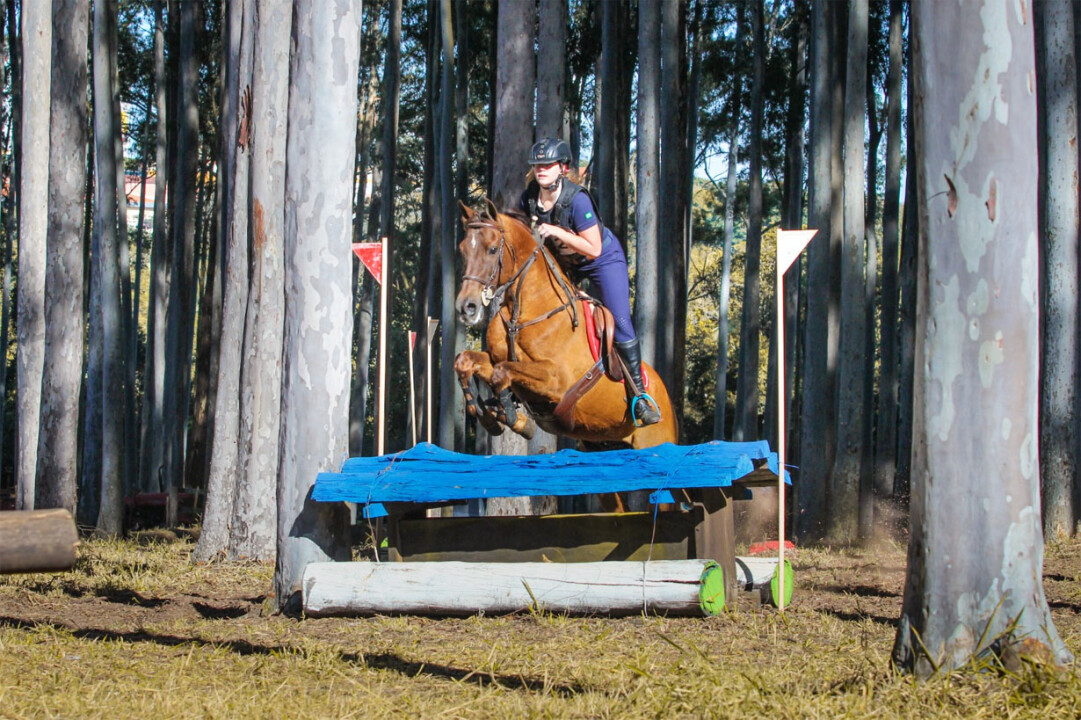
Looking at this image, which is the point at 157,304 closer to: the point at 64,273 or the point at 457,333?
the point at 457,333

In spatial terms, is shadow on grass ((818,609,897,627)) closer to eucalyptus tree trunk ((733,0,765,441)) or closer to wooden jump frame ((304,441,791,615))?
wooden jump frame ((304,441,791,615))

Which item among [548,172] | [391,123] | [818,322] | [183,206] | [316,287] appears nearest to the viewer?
[316,287]

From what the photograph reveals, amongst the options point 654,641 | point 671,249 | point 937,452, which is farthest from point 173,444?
point 937,452

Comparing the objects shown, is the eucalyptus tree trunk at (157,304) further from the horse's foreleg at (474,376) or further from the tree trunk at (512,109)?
the horse's foreleg at (474,376)

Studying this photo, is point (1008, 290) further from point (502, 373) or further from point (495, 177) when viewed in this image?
point (495, 177)

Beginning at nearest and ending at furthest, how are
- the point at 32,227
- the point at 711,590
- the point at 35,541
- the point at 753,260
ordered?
the point at 35,541
the point at 711,590
the point at 32,227
the point at 753,260

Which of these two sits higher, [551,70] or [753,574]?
[551,70]

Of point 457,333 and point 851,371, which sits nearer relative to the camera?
point 851,371

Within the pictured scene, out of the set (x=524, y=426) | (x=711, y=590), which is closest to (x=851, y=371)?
(x=524, y=426)

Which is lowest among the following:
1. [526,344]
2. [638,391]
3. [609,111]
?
[638,391]

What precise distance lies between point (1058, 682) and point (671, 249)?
42.4 ft

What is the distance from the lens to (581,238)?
335 inches

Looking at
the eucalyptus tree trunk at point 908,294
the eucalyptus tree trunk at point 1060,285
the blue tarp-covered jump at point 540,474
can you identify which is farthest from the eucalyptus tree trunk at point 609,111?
the blue tarp-covered jump at point 540,474

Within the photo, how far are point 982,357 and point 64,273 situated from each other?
11.4m
